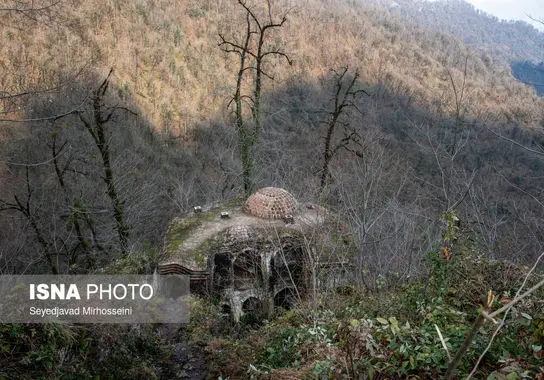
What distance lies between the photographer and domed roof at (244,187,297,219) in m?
13.2

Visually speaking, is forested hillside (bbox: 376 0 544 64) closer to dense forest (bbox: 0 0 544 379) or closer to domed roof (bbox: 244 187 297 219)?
dense forest (bbox: 0 0 544 379)

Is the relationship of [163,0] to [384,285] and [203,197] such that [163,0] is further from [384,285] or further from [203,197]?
[384,285]

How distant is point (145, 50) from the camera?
30.6 m

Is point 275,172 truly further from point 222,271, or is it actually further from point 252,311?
point 252,311

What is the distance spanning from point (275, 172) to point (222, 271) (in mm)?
8112

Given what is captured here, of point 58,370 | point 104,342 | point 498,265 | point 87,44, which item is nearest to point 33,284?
point 104,342

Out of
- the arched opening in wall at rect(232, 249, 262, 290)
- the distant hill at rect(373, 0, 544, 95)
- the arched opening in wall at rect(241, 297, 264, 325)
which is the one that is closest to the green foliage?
the arched opening in wall at rect(241, 297, 264, 325)

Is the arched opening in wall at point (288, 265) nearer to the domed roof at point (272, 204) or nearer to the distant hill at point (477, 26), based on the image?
the domed roof at point (272, 204)

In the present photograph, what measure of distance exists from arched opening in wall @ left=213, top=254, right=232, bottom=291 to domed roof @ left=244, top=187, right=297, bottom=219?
2094 mm

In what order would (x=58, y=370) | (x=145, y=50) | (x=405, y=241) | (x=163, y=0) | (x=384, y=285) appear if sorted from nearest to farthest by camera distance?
(x=58, y=370)
(x=384, y=285)
(x=405, y=241)
(x=145, y=50)
(x=163, y=0)

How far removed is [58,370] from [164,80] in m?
28.6

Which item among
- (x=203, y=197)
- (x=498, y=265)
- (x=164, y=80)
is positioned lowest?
(x=498, y=265)

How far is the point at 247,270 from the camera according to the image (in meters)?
11.6

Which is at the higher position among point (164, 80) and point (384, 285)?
point (164, 80)
